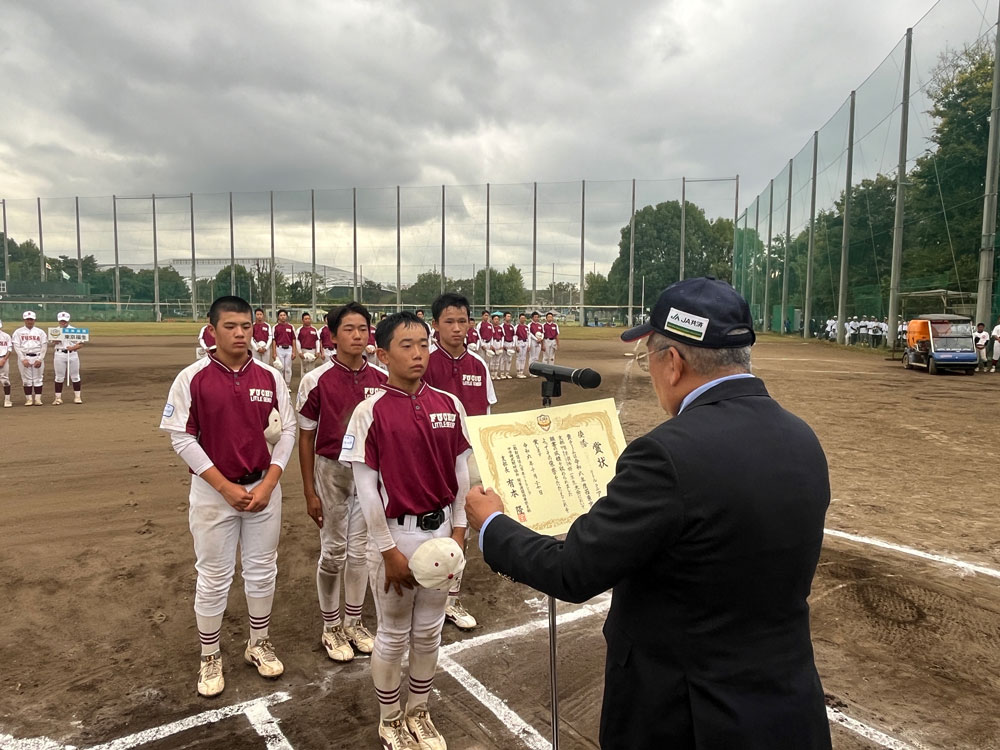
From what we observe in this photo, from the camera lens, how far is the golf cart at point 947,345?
19.4 m

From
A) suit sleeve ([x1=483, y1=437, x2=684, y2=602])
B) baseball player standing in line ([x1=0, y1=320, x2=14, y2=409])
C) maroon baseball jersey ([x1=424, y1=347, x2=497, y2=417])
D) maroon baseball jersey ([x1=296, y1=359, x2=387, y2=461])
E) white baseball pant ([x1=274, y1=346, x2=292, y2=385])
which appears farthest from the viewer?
white baseball pant ([x1=274, y1=346, x2=292, y2=385])

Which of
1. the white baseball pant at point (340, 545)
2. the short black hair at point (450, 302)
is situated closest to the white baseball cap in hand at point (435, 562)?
the white baseball pant at point (340, 545)

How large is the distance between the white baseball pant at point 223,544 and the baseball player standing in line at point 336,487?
36cm

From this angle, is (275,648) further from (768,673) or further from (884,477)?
(884,477)

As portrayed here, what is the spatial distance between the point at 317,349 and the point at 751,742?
57.8 ft

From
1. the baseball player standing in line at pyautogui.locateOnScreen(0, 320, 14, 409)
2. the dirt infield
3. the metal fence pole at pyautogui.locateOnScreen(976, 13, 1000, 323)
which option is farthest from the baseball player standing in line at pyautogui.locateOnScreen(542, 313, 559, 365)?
the metal fence pole at pyautogui.locateOnScreen(976, 13, 1000, 323)

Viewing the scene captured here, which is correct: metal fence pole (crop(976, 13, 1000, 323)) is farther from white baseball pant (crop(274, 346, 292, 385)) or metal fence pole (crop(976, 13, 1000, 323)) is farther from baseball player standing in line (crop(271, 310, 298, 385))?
white baseball pant (crop(274, 346, 292, 385))

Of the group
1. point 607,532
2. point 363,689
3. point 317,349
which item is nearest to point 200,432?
point 363,689

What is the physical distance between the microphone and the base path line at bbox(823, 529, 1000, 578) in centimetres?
331

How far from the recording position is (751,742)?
4.67ft

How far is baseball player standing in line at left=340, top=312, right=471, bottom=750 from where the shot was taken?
9.26 ft

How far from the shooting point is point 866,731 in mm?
3010

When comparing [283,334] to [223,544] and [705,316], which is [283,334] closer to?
[223,544]

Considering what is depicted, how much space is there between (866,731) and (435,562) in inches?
97.2
